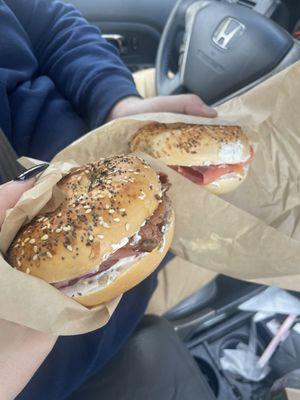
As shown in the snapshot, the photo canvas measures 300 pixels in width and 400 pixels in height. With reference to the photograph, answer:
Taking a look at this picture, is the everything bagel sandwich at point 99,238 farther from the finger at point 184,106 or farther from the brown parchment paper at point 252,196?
the finger at point 184,106

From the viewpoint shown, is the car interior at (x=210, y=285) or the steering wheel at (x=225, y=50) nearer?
the car interior at (x=210, y=285)

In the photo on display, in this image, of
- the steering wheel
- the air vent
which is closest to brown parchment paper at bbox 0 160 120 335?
the steering wheel

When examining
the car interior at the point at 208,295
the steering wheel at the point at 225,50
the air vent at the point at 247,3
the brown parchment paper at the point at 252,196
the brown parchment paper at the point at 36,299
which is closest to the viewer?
the brown parchment paper at the point at 36,299

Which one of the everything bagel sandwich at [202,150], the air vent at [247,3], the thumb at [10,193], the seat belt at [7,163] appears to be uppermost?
the air vent at [247,3]

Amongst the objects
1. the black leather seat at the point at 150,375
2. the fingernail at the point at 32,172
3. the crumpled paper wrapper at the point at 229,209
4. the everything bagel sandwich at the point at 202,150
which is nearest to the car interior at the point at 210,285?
the black leather seat at the point at 150,375

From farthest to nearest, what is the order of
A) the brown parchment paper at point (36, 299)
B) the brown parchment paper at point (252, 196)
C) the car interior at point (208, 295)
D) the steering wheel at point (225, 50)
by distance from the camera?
the steering wheel at point (225, 50)
the car interior at point (208, 295)
the brown parchment paper at point (252, 196)
the brown parchment paper at point (36, 299)
